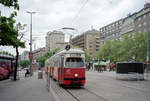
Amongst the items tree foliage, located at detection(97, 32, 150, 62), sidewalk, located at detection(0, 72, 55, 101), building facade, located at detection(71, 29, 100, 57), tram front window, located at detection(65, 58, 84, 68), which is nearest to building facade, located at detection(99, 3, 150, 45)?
tree foliage, located at detection(97, 32, 150, 62)

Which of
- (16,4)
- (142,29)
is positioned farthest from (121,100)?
(142,29)

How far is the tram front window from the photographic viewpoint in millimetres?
15221

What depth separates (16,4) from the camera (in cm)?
1247

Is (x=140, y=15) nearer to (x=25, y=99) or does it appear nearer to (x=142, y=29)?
(x=142, y=29)

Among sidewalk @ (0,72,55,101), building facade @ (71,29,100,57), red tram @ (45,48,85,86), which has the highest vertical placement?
building facade @ (71,29,100,57)

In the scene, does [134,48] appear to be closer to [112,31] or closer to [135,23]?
[135,23]

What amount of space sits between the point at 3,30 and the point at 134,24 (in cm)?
7455

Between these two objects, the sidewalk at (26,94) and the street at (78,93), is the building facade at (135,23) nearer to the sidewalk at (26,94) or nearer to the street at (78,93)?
the street at (78,93)

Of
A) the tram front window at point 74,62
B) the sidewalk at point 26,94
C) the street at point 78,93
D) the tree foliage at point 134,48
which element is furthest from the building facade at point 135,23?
the sidewalk at point 26,94

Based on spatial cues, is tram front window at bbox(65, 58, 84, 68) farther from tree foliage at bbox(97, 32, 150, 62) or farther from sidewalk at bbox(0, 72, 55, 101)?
tree foliage at bbox(97, 32, 150, 62)

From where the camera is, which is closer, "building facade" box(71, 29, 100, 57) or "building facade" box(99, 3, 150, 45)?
"building facade" box(99, 3, 150, 45)

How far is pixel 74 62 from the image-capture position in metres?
15.4

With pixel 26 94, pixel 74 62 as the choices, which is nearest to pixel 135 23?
pixel 74 62

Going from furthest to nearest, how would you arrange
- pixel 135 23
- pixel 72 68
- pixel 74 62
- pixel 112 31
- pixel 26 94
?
1. pixel 112 31
2. pixel 135 23
3. pixel 74 62
4. pixel 72 68
5. pixel 26 94
